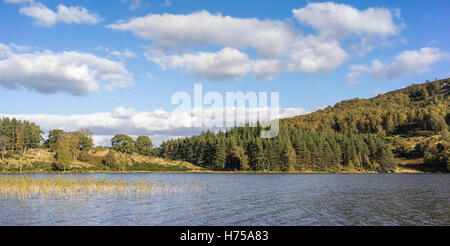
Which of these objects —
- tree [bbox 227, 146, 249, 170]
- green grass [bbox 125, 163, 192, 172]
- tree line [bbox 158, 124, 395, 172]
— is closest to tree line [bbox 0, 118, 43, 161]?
green grass [bbox 125, 163, 192, 172]

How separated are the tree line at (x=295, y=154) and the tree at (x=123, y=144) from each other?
35550mm

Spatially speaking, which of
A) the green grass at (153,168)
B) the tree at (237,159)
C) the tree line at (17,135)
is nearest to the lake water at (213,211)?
the tree at (237,159)

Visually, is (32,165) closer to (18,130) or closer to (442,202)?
(18,130)

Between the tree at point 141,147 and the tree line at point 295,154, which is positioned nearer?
the tree line at point 295,154

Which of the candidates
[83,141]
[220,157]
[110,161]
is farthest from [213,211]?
[83,141]

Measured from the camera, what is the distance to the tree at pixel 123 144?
570ft

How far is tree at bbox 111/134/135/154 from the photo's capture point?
173625 mm

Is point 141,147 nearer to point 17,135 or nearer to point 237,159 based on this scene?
point 17,135

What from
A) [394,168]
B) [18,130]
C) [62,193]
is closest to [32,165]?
[18,130]

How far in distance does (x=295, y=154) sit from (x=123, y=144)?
3937 inches

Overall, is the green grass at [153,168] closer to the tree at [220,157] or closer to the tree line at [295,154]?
the tree at [220,157]

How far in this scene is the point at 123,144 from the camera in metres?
178

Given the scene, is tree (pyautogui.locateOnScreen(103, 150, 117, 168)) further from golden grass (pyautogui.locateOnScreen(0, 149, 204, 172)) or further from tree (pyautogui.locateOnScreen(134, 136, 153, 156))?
tree (pyautogui.locateOnScreen(134, 136, 153, 156))

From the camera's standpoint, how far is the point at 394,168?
155750mm
